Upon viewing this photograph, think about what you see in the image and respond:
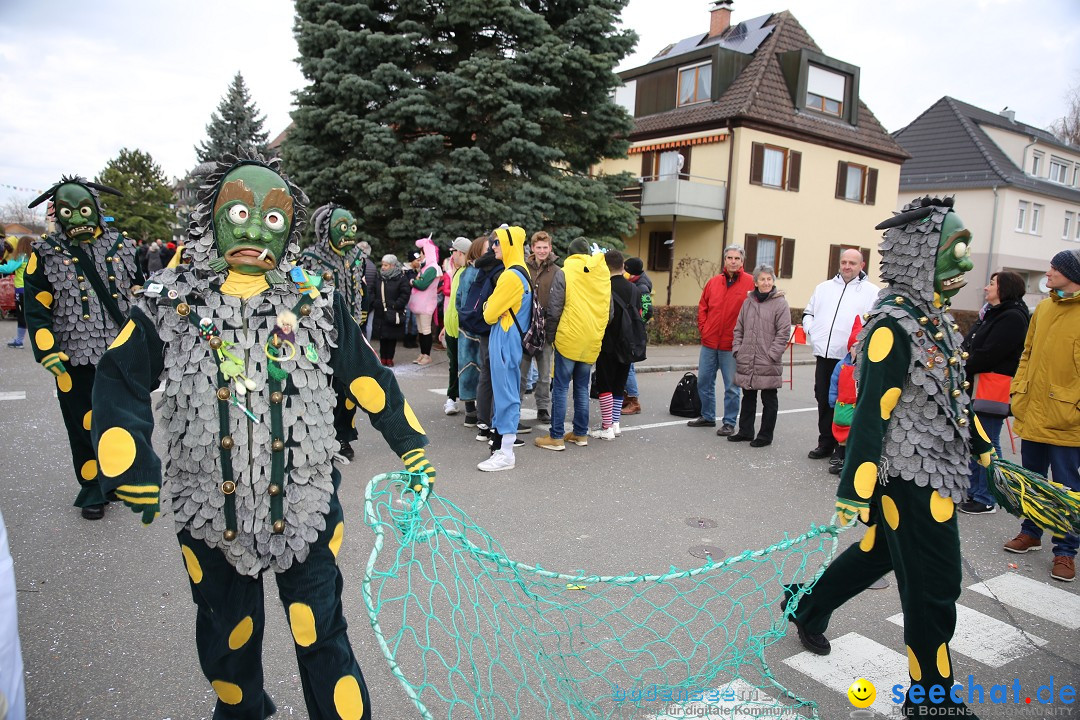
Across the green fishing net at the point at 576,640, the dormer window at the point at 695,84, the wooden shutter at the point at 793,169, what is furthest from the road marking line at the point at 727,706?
the dormer window at the point at 695,84

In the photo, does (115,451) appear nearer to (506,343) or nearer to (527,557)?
(527,557)

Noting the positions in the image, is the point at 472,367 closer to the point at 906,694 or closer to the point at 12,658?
the point at 906,694

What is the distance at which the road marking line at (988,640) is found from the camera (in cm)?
345

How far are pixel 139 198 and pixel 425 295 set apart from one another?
21.1m

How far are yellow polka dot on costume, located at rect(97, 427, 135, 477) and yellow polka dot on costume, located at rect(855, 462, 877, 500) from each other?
271cm

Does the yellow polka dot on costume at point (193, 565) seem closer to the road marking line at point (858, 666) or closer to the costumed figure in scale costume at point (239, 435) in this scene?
the costumed figure in scale costume at point (239, 435)

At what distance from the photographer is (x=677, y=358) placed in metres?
14.4

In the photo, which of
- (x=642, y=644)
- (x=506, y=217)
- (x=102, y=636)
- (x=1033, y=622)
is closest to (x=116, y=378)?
(x=102, y=636)

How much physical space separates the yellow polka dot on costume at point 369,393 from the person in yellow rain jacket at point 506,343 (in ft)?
12.2

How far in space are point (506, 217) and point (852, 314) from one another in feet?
25.9

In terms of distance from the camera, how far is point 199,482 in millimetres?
2271

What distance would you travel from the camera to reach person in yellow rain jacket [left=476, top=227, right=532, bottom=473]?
6.27 meters

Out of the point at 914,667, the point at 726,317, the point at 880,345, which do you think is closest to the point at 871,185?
the point at 726,317

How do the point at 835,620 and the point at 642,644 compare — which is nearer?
the point at 642,644
